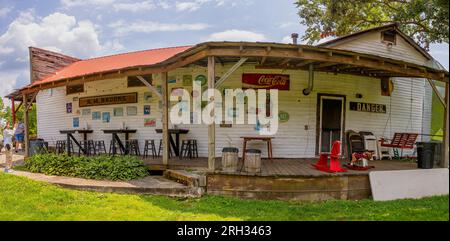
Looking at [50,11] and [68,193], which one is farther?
[50,11]

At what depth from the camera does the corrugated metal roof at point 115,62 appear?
10950 millimetres

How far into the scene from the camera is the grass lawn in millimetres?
4348

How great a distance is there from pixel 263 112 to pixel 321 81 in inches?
78.4

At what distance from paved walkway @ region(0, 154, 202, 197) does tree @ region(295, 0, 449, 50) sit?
13.0m

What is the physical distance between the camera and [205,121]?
26.9 ft

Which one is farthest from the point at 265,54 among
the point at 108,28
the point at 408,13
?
the point at 408,13

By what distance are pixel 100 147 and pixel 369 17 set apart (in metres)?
15.0

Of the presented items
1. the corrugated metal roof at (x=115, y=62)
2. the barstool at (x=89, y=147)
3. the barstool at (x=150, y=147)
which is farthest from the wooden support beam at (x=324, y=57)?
the barstool at (x=89, y=147)

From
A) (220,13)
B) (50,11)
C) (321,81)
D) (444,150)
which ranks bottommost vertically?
(444,150)

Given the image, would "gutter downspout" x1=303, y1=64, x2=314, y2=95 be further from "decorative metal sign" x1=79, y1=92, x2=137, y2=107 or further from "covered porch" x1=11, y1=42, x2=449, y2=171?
"decorative metal sign" x1=79, y1=92, x2=137, y2=107

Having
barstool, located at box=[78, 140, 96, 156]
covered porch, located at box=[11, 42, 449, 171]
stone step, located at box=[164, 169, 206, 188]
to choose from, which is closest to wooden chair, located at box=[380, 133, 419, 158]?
covered porch, located at box=[11, 42, 449, 171]

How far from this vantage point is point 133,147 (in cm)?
902

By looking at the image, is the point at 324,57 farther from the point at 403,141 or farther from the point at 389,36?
the point at 389,36
